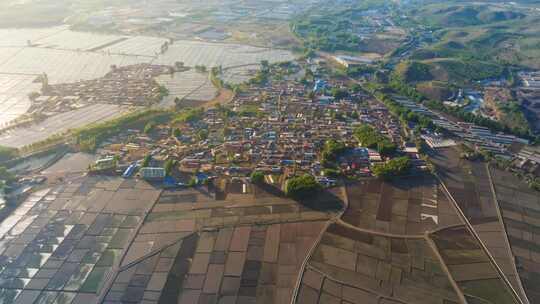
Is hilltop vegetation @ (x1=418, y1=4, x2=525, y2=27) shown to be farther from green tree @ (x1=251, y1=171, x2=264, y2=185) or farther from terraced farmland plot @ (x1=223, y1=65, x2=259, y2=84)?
green tree @ (x1=251, y1=171, x2=264, y2=185)

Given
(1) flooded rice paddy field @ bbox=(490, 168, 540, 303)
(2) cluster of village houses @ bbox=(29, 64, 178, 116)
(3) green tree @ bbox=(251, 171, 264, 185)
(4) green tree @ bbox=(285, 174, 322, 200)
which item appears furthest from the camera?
(2) cluster of village houses @ bbox=(29, 64, 178, 116)

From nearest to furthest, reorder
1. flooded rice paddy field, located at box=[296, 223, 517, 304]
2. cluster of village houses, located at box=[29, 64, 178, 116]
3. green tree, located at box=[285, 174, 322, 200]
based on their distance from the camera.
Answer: flooded rice paddy field, located at box=[296, 223, 517, 304] < green tree, located at box=[285, 174, 322, 200] < cluster of village houses, located at box=[29, 64, 178, 116]

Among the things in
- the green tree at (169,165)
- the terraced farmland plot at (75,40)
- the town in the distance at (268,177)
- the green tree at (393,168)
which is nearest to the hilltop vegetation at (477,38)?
the town in the distance at (268,177)

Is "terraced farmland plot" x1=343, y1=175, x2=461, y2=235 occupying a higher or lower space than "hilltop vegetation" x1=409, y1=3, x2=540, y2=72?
lower

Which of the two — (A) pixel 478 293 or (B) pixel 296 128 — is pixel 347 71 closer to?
(B) pixel 296 128

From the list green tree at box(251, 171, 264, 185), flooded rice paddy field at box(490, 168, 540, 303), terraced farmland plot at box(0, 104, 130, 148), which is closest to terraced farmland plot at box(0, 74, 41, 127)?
terraced farmland plot at box(0, 104, 130, 148)

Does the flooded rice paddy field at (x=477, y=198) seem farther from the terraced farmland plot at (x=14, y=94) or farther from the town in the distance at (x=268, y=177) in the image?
the terraced farmland plot at (x=14, y=94)

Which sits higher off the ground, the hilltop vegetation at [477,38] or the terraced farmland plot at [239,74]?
the hilltop vegetation at [477,38]
